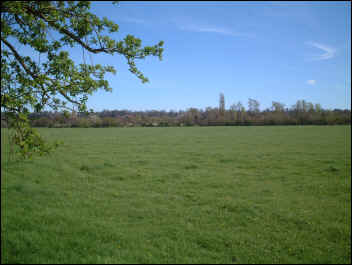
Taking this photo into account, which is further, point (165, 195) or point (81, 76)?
point (165, 195)

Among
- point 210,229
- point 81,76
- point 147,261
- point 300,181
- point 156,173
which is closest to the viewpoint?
point 81,76

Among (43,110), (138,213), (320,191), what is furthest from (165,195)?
(43,110)

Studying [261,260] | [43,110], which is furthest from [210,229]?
[43,110]

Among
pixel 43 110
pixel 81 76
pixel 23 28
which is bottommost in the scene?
pixel 43 110

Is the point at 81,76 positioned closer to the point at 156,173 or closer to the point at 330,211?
the point at 330,211

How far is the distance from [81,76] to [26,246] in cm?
626

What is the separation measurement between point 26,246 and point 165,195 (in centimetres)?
614

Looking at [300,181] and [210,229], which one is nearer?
[210,229]

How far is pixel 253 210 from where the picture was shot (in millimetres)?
9820

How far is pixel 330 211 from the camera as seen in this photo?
32.2ft

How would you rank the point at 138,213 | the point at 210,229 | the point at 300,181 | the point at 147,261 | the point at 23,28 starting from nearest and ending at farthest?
the point at 23,28 → the point at 147,261 → the point at 210,229 → the point at 138,213 → the point at 300,181

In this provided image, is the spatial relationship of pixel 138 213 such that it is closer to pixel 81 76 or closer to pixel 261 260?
pixel 261 260

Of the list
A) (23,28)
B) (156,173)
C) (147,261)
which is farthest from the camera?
(156,173)

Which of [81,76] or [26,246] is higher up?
[81,76]
